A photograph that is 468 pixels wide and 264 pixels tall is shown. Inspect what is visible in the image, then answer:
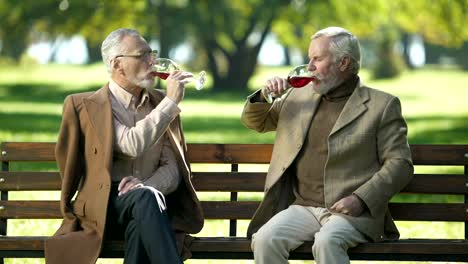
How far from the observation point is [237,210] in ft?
22.1

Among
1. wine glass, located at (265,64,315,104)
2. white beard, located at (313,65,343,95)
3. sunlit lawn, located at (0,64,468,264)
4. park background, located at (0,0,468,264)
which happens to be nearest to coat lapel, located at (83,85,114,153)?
wine glass, located at (265,64,315,104)

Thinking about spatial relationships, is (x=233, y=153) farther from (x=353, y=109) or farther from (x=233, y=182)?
(x=353, y=109)

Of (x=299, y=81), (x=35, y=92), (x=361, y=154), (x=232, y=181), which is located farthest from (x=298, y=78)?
(x=35, y=92)

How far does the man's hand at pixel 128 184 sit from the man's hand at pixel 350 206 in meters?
1.02

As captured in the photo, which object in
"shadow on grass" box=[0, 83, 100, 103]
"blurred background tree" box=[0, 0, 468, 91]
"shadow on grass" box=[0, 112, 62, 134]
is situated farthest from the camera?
"shadow on grass" box=[0, 83, 100, 103]

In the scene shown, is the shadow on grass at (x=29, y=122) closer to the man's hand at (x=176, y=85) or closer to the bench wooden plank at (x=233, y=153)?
the bench wooden plank at (x=233, y=153)

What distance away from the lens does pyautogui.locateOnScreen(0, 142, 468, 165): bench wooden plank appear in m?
6.67

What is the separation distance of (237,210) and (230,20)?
3294 cm

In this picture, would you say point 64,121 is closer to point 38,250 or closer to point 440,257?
point 38,250

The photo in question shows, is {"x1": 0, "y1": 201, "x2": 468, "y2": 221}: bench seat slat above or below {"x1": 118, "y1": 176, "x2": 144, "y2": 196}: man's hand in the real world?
below

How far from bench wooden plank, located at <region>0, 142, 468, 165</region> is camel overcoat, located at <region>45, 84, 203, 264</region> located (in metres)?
0.36

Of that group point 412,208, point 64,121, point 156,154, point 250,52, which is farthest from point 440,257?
point 250,52

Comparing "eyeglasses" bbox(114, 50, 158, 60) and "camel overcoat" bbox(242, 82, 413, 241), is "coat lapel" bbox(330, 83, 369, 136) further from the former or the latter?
"eyeglasses" bbox(114, 50, 158, 60)

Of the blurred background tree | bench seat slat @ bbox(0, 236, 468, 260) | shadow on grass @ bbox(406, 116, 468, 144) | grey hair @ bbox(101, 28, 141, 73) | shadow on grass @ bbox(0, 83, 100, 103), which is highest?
grey hair @ bbox(101, 28, 141, 73)
